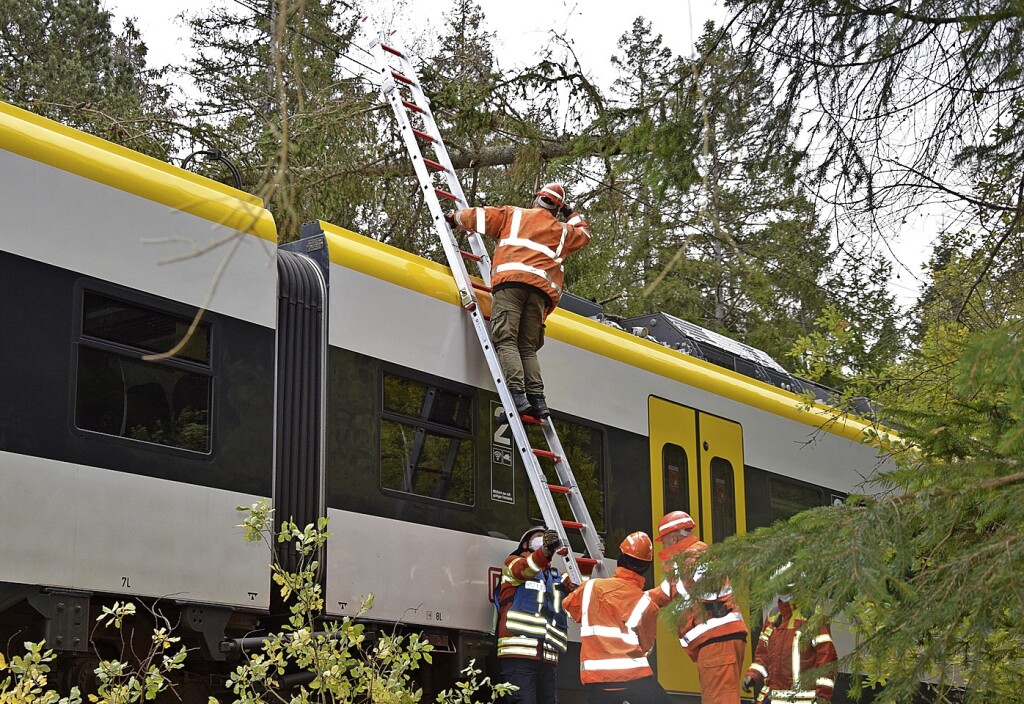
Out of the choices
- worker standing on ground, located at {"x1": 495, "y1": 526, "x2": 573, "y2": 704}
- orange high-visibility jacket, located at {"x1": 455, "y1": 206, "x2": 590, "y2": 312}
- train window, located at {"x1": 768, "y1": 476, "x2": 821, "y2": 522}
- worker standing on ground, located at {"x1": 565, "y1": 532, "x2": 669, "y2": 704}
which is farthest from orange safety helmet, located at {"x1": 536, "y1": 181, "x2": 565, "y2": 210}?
train window, located at {"x1": 768, "y1": 476, "x2": 821, "y2": 522}

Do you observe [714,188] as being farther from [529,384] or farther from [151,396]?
[529,384]

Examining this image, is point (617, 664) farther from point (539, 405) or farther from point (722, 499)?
point (722, 499)

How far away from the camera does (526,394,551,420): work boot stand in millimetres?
8461

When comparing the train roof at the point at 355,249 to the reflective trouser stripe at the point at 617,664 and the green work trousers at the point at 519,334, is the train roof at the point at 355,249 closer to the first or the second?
the green work trousers at the point at 519,334

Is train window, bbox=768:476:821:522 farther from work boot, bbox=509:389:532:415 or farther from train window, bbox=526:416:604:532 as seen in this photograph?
work boot, bbox=509:389:532:415

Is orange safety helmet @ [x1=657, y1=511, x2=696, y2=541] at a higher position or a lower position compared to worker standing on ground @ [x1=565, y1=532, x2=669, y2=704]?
higher

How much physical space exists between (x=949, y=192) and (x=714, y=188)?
59.8 inches

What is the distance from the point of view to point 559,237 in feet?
28.7

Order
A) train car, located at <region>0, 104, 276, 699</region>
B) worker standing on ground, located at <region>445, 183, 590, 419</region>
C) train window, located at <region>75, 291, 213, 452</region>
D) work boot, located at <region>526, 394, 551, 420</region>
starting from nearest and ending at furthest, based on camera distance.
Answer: train car, located at <region>0, 104, 276, 699</region>, train window, located at <region>75, 291, 213, 452</region>, worker standing on ground, located at <region>445, 183, 590, 419</region>, work boot, located at <region>526, 394, 551, 420</region>

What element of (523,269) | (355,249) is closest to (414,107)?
(523,269)

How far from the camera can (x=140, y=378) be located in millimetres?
6391

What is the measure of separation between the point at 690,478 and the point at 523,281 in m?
2.74

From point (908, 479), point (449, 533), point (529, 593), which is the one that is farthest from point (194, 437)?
point (908, 479)

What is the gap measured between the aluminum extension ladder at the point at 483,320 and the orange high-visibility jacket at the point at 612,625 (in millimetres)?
242
